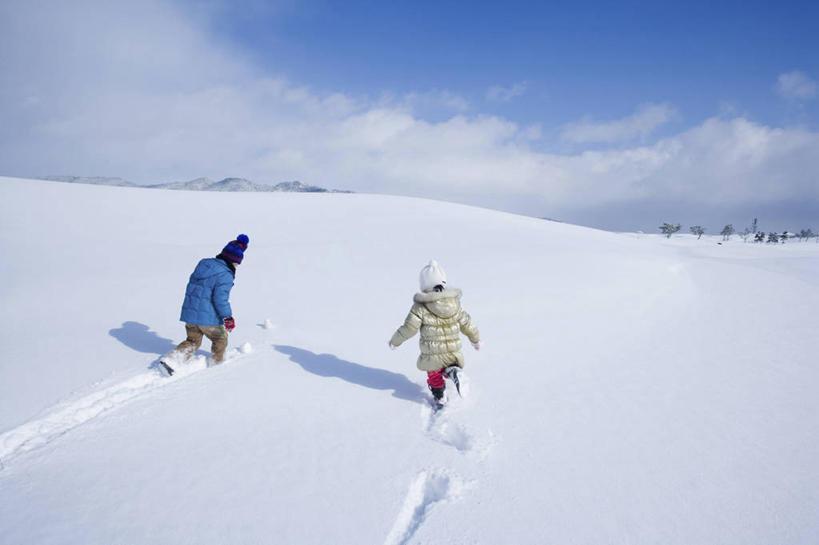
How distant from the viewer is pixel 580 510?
2.43 metres

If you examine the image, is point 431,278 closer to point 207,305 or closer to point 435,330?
point 435,330

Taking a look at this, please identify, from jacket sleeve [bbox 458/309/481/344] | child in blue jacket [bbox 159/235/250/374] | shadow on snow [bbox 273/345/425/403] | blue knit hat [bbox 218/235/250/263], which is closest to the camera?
jacket sleeve [bbox 458/309/481/344]

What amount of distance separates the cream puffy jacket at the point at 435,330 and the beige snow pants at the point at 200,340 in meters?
2.61

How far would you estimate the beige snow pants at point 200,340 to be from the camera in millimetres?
4730

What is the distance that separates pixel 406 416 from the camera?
143 inches

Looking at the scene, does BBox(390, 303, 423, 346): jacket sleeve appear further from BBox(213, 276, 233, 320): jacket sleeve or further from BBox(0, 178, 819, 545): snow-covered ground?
BBox(213, 276, 233, 320): jacket sleeve

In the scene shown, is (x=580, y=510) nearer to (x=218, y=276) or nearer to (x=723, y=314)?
(x=218, y=276)

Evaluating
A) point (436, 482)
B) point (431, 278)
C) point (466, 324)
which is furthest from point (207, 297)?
point (436, 482)

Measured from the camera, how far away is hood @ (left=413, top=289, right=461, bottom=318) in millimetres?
3771

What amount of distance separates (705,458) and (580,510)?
1.42 m

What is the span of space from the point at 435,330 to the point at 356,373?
1511 millimetres

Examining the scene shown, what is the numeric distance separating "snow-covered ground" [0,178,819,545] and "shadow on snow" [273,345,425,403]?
4 centimetres

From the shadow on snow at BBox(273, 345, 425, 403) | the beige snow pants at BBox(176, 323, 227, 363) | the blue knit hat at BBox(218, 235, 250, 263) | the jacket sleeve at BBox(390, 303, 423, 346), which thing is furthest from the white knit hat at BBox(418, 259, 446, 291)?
the beige snow pants at BBox(176, 323, 227, 363)

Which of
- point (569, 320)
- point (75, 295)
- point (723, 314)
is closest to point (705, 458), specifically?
point (569, 320)
